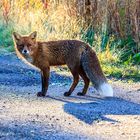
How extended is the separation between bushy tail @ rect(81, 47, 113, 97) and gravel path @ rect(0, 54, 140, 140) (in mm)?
173

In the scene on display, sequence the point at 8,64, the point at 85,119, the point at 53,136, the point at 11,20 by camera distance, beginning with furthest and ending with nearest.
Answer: the point at 11,20 → the point at 8,64 → the point at 85,119 → the point at 53,136

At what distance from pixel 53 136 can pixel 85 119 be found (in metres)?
1.05

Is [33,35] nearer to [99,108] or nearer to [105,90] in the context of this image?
[105,90]

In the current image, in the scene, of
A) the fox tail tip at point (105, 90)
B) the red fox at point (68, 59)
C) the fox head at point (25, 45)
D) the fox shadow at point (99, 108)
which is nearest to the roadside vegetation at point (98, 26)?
the red fox at point (68, 59)

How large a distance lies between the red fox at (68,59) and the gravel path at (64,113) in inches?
9.1

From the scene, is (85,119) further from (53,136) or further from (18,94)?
(18,94)

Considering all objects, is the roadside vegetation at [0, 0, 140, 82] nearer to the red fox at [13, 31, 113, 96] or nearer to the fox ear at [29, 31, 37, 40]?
the red fox at [13, 31, 113, 96]

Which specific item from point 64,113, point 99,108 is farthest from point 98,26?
point 64,113

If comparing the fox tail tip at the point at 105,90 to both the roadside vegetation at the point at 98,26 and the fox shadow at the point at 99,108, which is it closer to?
the fox shadow at the point at 99,108

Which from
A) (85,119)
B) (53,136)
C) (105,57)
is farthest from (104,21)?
(53,136)

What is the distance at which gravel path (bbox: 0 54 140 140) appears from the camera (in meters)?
6.56

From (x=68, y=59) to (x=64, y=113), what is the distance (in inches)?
64.3

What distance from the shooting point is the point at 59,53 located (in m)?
9.27

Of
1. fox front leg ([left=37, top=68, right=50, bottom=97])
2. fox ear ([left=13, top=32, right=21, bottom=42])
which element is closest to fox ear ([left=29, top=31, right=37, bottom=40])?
fox ear ([left=13, top=32, right=21, bottom=42])
